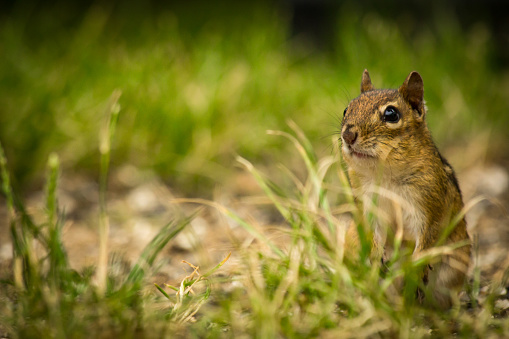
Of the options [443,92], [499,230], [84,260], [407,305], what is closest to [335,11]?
[443,92]

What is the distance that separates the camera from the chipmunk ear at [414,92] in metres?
2.12

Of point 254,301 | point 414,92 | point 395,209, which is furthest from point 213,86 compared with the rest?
point 254,301

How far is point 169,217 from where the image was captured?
3.52 meters

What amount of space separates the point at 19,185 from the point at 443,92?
3.16m

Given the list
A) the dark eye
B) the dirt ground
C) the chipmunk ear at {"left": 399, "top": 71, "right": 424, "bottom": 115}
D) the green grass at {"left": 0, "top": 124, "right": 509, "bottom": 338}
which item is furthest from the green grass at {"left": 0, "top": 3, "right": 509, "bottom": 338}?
the chipmunk ear at {"left": 399, "top": 71, "right": 424, "bottom": 115}

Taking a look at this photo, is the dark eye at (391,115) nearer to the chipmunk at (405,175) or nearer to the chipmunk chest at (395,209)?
the chipmunk at (405,175)

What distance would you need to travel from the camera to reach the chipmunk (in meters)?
2.03

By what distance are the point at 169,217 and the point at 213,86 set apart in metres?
→ 1.22

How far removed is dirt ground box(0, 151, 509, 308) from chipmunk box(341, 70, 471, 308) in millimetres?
507

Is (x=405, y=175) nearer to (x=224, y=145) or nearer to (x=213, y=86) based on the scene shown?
(x=224, y=145)

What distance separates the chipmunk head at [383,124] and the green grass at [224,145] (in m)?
0.15

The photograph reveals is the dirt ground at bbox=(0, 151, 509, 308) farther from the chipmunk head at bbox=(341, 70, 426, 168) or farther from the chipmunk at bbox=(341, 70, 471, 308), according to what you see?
the chipmunk head at bbox=(341, 70, 426, 168)

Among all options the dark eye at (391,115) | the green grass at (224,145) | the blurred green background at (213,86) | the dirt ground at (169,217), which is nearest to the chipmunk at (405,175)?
the dark eye at (391,115)

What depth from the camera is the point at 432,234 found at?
6.72 feet
